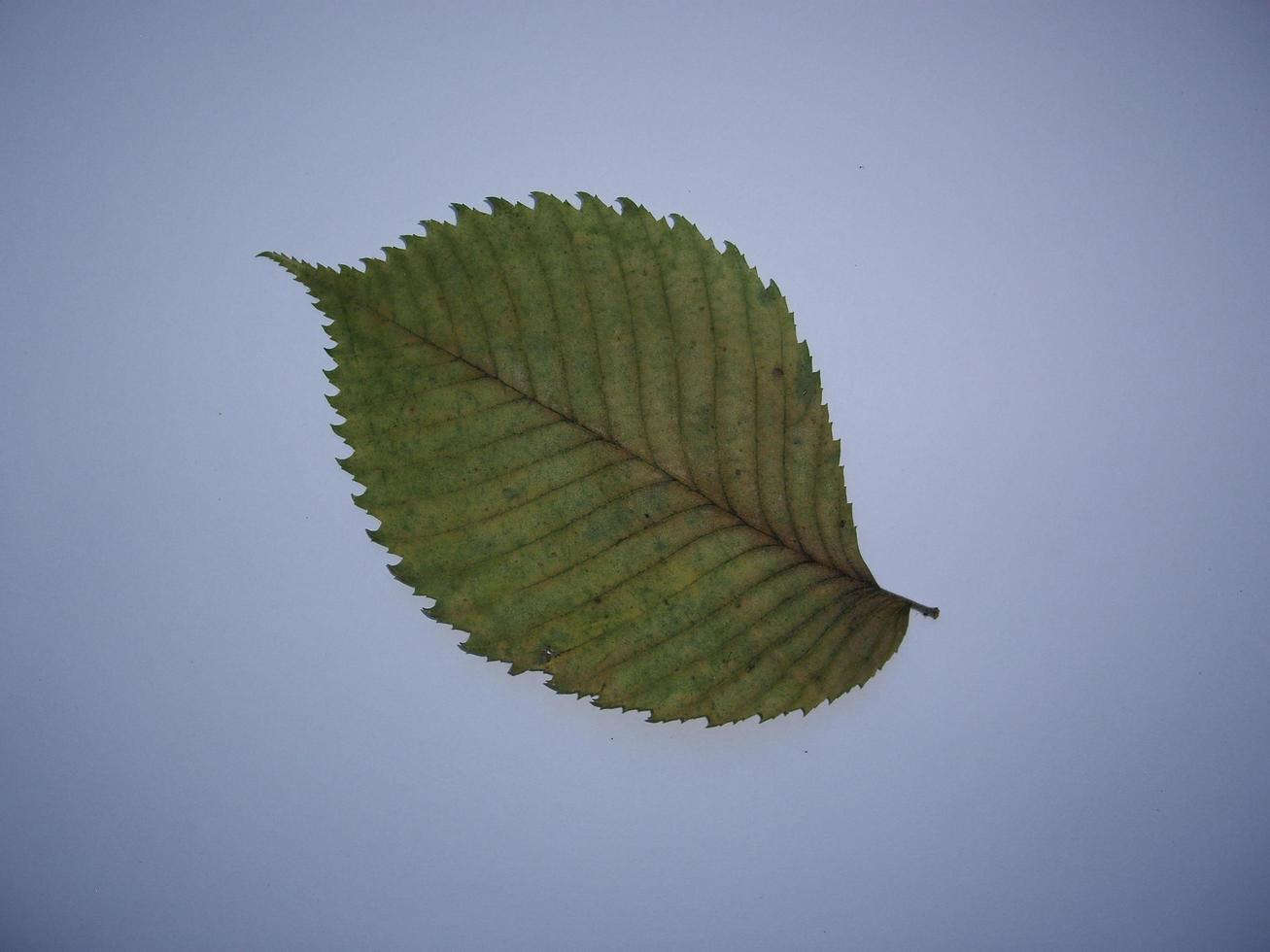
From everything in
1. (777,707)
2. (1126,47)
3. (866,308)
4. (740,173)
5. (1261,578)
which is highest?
(1126,47)

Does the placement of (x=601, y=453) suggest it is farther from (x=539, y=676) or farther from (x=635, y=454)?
(x=539, y=676)

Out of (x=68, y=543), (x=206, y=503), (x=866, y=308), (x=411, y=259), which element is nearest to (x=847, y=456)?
(x=866, y=308)

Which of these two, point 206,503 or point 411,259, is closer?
point 411,259

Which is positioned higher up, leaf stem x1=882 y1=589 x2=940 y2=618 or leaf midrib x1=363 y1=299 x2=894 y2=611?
leaf midrib x1=363 y1=299 x2=894 y2=611

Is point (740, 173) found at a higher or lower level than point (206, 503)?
higher

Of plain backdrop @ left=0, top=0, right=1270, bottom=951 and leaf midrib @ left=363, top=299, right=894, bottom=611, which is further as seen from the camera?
plain backdrop @ left=0, top=0, right=1270, bottom=951

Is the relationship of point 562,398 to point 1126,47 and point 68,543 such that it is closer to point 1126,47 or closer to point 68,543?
point 68,543

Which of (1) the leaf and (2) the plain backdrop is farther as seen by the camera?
(2) the plain backdrop
